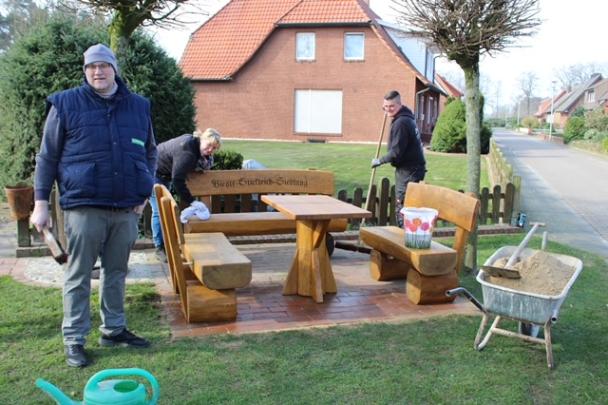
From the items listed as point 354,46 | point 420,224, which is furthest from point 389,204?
point 354,46

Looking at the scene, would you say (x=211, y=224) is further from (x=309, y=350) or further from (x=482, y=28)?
(x=482, y=28)

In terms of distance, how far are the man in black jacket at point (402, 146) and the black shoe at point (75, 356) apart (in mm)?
3833

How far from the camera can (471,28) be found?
19.9 feet

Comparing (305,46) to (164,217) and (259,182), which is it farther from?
(164,217)

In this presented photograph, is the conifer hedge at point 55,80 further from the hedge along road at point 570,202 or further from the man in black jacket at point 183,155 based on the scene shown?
the hedge along road at point 570,202

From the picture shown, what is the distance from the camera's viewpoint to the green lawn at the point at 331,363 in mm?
3592

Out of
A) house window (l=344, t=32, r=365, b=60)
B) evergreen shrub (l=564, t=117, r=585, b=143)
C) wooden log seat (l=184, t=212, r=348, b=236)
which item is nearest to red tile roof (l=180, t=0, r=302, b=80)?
house window (l=344, t=32, r=365, b=60)

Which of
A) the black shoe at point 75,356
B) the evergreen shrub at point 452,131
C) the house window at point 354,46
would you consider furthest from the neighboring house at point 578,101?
the black shoe at point 75,356

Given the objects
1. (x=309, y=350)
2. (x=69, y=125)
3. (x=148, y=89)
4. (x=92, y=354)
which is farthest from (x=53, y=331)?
(x=148, y=89)

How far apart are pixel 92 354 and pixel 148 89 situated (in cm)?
492

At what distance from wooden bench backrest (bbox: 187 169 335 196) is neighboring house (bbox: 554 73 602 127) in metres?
84.3

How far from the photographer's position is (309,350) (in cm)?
423

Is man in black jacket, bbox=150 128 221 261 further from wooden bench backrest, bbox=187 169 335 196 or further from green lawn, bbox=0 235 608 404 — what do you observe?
green lawn, bbox=0 235 608 404

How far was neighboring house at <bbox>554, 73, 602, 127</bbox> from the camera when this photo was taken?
276ft
